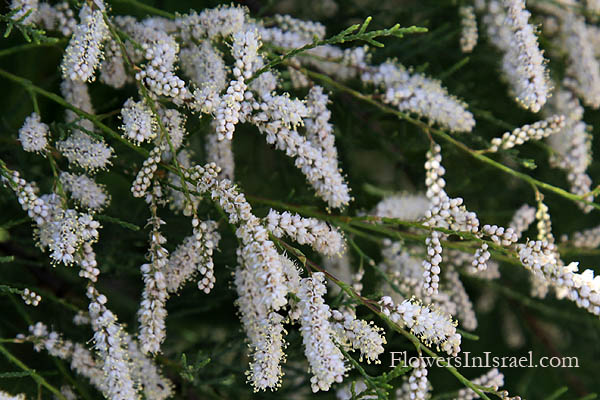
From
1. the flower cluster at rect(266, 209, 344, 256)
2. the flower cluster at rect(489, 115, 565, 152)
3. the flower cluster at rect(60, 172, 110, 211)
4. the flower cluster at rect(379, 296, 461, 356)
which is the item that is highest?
the flower cluster at rect(489, 115, 565, 152)

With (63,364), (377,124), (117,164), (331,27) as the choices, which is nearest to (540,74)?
(377,124)

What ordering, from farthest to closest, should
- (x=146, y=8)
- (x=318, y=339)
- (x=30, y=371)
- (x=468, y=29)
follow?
(x=468, y=29)
(x=146, y=8)
(x=30, y=371)
(x=318, y=339)

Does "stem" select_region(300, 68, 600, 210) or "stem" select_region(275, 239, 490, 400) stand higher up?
"stem" select_region(300, 68, 600, 210)

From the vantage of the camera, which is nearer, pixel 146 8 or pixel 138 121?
pixel 138 121

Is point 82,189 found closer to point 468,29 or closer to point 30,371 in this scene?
point 30,371

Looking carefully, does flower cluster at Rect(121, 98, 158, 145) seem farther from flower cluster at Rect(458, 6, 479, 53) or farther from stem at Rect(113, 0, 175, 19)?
flower cluster at Rect(458, 6, 479, 53)

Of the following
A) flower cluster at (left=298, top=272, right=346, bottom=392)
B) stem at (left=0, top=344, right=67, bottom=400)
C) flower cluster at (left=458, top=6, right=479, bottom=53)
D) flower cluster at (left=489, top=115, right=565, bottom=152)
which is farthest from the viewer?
flower cluster at (left=458, top=6, right=479, bottom=53)

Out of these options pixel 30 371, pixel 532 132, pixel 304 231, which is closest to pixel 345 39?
pixel 304 231

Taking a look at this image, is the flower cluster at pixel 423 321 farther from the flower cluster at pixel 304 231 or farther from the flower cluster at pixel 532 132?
the flower cluster at pixel 532 132

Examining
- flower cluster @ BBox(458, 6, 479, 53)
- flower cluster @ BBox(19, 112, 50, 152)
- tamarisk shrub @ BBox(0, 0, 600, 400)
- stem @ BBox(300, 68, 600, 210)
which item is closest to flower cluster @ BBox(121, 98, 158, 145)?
tamarisk shrub @ BBox(0, 0, 600, 400)
